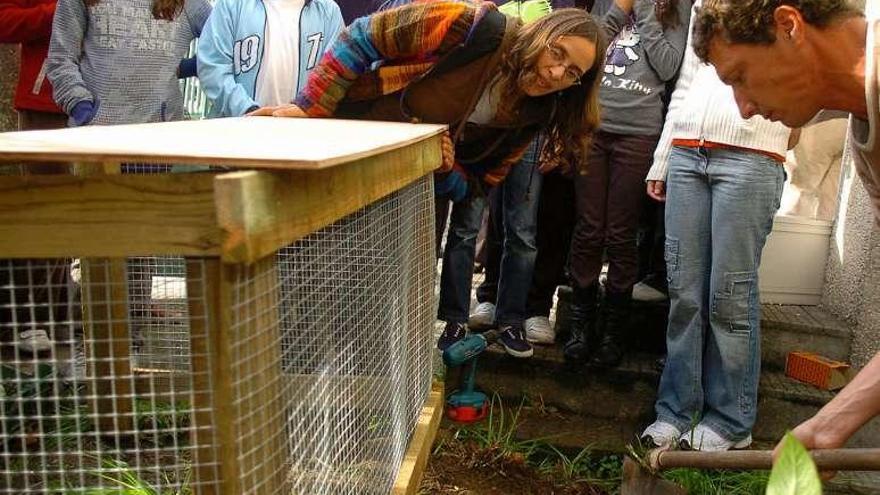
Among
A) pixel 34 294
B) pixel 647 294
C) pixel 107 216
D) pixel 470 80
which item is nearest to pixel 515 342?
pixel 647 294

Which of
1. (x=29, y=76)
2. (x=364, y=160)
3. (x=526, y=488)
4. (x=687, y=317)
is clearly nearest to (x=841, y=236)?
(x=687, y=317)

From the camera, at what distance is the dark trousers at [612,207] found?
345 centimetres

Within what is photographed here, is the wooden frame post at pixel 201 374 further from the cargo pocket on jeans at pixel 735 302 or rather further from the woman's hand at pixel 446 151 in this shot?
the cargo pocket on jeans at pixel 735 302

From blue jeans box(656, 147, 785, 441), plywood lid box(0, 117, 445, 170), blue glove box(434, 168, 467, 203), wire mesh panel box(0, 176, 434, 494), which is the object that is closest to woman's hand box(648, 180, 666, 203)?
blue jeans box(656, 147, 785, 441)

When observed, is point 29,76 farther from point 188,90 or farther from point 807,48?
point 807,48

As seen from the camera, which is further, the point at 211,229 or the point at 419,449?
the point at 419,449

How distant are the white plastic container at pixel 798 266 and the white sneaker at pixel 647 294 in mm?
548

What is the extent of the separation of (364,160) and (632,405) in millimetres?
2456

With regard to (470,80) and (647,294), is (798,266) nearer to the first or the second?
(647,294)

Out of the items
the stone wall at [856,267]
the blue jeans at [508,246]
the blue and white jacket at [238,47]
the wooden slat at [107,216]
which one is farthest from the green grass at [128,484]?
the stone wall at [856,267]

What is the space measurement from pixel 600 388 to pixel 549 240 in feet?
2.42

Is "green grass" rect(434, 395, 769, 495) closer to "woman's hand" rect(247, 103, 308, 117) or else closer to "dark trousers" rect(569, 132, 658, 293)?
"dark trousers" rect(569, 132, 658, 293)

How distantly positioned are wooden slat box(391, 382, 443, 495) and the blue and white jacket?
56.9 inches

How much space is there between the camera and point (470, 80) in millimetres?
2883
